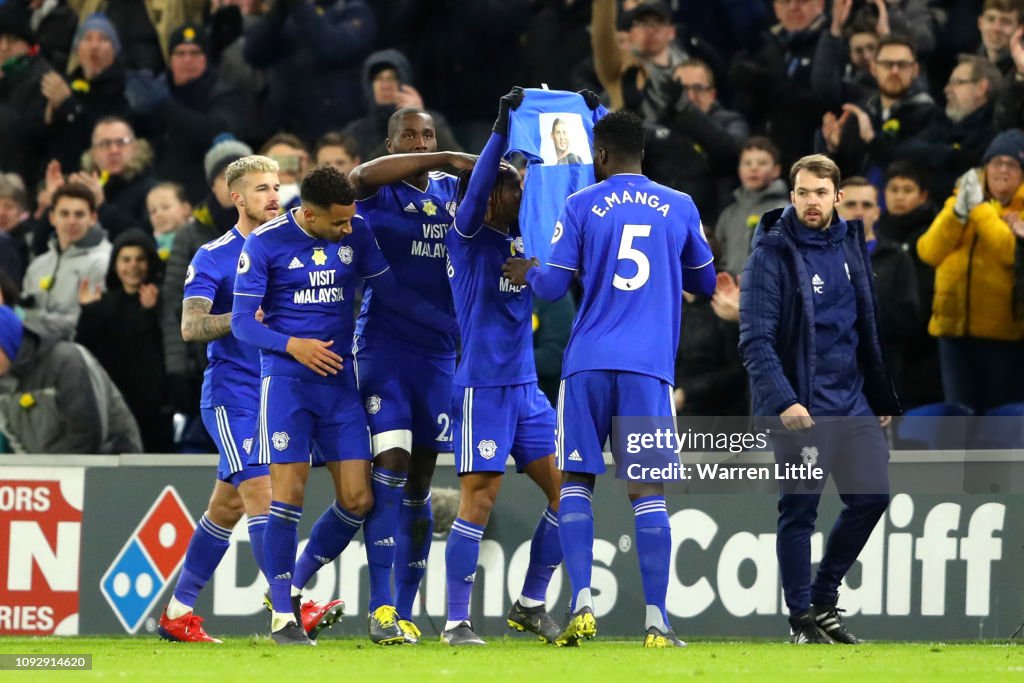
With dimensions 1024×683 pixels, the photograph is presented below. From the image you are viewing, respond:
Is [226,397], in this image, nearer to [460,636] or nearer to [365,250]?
[365,250]

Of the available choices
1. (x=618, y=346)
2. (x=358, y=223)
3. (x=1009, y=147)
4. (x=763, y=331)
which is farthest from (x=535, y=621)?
(x=1009, y=147)

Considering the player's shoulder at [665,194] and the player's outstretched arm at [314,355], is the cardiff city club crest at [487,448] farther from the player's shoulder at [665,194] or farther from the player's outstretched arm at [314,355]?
the player's shoulder at [665,194]

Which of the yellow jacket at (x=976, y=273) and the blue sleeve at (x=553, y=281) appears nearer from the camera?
the blue sleeve at (x=553, y=281)

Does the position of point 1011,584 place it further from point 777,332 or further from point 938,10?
point 938,10

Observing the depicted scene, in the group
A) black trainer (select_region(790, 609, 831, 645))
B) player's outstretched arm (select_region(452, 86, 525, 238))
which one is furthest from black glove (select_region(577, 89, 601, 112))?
black trainer (select_region(790, 609, 831, 645))

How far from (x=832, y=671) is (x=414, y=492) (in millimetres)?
2584

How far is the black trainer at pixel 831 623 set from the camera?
8.47 meters

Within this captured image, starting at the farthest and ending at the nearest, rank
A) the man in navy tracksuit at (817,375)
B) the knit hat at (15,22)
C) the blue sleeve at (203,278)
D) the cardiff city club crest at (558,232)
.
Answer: the knit hat at (15,22) → the blue sleeve at (203,278) → the man in navy tracksuit at (817,375) → the cardiff city club crest at (558,232)

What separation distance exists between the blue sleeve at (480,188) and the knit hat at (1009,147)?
3.98 meters

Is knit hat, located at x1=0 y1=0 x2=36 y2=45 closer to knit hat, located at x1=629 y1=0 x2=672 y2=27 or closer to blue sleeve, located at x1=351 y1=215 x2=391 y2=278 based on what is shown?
knit hat, located at x1=629 y1=0 x2=672 y2=27

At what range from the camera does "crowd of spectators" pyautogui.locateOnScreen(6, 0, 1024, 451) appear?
35.1 feet

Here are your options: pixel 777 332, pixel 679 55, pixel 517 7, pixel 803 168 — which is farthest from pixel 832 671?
pixel 517 7

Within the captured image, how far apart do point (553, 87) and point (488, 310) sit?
17.0ft

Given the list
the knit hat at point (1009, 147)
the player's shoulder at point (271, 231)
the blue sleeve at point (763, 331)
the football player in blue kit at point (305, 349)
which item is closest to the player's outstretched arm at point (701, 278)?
the blue sleeve at point (763, 331)
